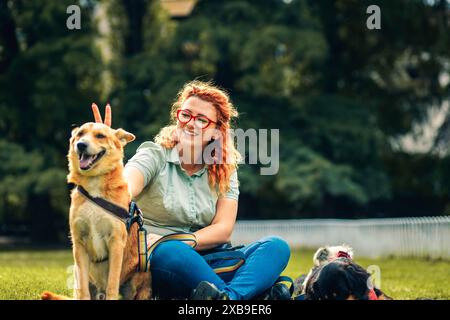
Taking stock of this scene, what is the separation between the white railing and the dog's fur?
10710 mm

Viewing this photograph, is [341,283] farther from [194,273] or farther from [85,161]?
[85,161]

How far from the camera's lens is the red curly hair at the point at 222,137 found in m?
5.38

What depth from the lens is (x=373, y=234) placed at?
1761 cm

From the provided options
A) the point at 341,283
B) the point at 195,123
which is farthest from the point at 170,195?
the point at 341,283

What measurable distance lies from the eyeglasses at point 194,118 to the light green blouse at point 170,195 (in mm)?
228

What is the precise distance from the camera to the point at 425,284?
349 inches

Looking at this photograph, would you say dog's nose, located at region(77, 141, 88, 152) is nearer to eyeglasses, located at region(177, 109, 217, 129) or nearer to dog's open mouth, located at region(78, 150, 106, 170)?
dog's open mouth, located at region(78, 150, 106, 170)

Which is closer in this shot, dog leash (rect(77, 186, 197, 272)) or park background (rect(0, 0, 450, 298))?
dog leash (rect(77, 186, 197, 272))

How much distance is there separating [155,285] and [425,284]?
183 inches

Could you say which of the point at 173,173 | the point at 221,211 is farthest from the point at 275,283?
the point at 173,173

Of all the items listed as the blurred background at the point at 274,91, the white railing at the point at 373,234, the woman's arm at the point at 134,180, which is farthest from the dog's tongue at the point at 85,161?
the blurred background at the point at 274,91

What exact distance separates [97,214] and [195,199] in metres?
1.07

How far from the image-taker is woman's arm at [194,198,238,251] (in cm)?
526

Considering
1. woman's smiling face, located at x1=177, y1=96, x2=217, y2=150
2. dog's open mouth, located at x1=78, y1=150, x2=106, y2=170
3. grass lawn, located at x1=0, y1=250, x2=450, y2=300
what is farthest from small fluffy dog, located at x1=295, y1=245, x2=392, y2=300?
grass lawn, located at x1=0, y1=250, x2=450, y2=300
